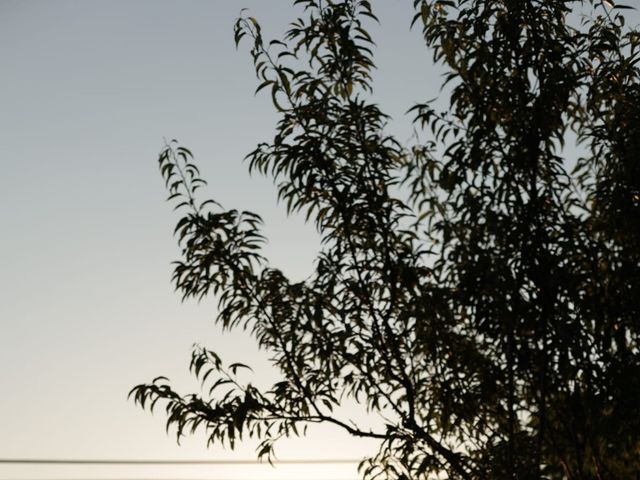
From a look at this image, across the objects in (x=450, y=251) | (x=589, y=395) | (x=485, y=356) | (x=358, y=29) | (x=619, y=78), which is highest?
(x=358, y=29)

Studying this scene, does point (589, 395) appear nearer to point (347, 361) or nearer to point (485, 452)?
point (485, 452)

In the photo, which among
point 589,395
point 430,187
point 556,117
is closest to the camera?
point 589,395

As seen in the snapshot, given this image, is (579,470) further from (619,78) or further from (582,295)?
(619,78)

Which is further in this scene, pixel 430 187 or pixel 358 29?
pixel 430 187

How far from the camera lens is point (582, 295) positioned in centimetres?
427

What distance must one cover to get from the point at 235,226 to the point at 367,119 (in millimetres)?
895

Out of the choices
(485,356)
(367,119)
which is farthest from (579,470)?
(367,119)

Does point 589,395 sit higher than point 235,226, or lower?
lower

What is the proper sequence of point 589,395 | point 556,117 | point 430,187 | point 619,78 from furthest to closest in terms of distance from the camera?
point 430,187
point 619,78
point 556,117
point 589,395

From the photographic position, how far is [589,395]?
4.11 metres

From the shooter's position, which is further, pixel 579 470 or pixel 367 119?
pixel 367 119

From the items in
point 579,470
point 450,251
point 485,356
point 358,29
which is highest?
point 358,29

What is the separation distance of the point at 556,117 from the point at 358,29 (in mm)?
1128

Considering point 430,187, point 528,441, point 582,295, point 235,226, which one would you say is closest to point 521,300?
point 582,295
